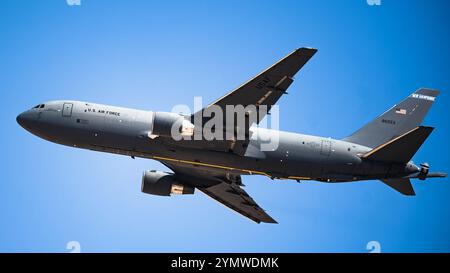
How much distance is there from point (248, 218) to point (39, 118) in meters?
19.0

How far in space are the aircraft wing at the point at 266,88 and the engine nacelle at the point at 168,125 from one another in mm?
1012

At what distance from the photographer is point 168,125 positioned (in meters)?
37.6

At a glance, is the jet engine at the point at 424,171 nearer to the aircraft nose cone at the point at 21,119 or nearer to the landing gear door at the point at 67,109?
the landing gear door at the point at 67,109

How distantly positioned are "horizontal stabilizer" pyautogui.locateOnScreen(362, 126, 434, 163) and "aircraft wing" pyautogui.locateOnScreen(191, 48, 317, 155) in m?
8.07

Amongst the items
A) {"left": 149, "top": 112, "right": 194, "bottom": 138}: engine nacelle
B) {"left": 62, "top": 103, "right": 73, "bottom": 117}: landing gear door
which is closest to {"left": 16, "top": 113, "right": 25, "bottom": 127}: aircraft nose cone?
{"left": 62, "top": 103, "right": 73, "bottom": 117}: landing gear door

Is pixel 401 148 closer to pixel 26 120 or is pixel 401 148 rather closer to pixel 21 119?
pixel 26 120

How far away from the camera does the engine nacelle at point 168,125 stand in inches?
1478

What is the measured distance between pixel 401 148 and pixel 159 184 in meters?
17.9

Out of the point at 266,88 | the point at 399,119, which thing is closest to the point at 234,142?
the point at 266,88

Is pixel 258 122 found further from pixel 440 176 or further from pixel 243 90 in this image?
pixel 440 176

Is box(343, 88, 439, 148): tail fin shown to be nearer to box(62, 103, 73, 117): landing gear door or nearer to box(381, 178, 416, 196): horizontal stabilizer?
box(381, 178, 416, 196): horizontal stabilizer

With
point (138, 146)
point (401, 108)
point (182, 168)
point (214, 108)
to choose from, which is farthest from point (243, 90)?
point (401, 108)

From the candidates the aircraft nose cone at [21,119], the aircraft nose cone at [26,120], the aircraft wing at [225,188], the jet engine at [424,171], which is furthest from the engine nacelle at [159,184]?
the jet engine at [424,171]

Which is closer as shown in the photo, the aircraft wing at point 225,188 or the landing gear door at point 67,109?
the landing gear door at point 67,109
